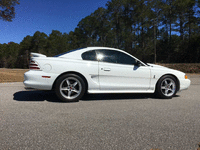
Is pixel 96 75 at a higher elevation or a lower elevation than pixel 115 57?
lower

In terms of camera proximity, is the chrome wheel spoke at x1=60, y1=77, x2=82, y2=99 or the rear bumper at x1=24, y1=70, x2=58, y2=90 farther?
the chrome wheel spoke at x1=60, y1=77, x2=82, y2=99

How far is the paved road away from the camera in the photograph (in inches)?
77.7

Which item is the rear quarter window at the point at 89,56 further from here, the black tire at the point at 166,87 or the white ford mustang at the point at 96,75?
the black tire at the point at 166,87

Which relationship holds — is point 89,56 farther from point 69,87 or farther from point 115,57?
point 69,87

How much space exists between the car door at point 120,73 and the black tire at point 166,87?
1.25 ft

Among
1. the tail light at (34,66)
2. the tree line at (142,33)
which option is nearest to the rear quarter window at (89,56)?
the tail light at (34,66)

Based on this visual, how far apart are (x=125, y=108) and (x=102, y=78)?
111 centimetres

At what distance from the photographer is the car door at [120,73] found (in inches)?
176

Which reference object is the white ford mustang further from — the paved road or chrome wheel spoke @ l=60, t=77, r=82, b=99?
the paved road

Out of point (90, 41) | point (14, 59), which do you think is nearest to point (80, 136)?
point (90, 41)

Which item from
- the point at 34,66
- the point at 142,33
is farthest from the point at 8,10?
the point at 142,33

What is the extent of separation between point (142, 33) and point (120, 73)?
36217 mm

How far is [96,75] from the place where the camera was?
441 cm

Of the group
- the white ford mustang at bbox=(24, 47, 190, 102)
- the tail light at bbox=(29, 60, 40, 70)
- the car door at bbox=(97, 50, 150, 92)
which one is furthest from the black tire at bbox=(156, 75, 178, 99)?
the tail light at bbox=(29, 60, 40, 70)
